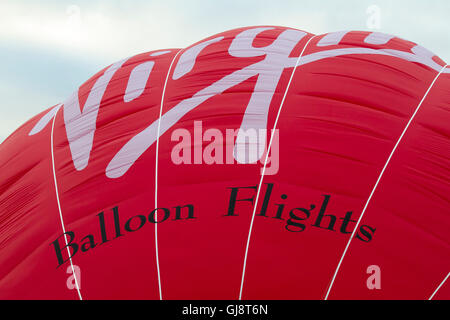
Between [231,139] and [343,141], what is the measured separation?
62cm

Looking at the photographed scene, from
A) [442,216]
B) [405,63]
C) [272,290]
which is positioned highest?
[405,63]

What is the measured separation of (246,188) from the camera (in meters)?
2.77

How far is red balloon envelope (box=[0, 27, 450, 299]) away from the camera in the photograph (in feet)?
8.48

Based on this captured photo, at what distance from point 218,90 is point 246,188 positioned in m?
0.75

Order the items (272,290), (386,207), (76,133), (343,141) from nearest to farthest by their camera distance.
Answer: (272,290)
(386,207)
(343,141)
(76,133)

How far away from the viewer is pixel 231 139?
2947 millimetres

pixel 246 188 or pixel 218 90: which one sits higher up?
pixel 218 90

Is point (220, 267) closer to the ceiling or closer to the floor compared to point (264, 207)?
closer to the floor

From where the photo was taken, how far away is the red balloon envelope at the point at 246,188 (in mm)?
2584

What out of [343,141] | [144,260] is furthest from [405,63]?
[144,260]

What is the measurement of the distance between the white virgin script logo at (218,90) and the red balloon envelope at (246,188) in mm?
12

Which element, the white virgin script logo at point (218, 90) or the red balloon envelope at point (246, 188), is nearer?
the red balloon envelope at point (246, 188)

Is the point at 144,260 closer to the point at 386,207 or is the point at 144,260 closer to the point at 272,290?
the point at 272,290

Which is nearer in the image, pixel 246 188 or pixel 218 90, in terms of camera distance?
pixel 246 188
